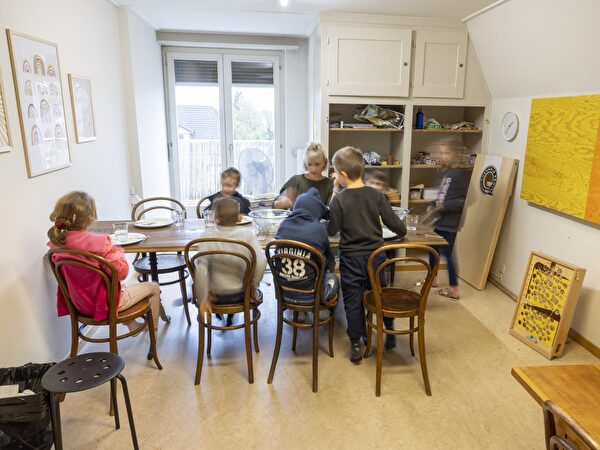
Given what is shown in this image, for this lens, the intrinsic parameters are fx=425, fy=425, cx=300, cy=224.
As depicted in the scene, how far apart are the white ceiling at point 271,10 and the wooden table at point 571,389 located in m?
2.91

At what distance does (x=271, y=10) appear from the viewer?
12.1ft

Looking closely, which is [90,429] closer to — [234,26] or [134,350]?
[134,350]

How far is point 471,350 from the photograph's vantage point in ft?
9.36

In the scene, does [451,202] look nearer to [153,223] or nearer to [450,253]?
[450,253]

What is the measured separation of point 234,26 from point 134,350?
329 cm

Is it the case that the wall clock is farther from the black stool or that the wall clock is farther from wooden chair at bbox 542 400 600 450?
the black stool

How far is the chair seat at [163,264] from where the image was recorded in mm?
3032

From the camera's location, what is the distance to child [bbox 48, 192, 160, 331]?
2.06m

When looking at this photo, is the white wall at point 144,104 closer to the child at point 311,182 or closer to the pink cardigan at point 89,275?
the child at point 311,182

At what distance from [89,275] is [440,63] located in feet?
11.3

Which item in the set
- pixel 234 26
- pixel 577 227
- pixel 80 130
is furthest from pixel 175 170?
pixel 577 227

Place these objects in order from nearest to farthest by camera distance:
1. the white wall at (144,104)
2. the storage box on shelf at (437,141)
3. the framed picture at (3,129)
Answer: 1. the framed picture at (3,129)
2. the white wall at (144,104)
3. the storage box on shelf at (437,141)

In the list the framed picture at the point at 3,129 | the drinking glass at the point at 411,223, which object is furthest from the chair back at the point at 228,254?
the drinking glass at the point at 411,223

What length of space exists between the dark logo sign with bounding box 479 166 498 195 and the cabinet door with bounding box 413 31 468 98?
758 millimetres
